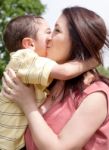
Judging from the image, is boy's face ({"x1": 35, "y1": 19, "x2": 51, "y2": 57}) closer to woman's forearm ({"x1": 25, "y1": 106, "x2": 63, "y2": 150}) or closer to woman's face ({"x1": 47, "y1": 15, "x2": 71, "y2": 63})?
woman's face ({"x1": 47, "y1": 15, "x2": 71, "y2": 63})

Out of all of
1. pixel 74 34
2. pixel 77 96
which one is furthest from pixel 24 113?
pixel 74 34

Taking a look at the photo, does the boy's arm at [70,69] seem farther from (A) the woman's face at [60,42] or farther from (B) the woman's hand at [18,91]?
(B) the woman's hand at [18,91]

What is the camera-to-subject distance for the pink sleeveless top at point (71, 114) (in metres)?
2.50

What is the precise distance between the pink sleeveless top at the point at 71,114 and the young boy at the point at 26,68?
0.40ft

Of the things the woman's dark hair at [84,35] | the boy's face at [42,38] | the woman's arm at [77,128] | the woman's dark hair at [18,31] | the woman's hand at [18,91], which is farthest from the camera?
the woman's dark hair at [18,31]

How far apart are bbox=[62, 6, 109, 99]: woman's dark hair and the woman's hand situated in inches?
8.0

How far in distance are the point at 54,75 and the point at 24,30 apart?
0.53m

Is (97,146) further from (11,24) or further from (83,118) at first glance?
(11,24)

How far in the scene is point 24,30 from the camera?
10.00 feet

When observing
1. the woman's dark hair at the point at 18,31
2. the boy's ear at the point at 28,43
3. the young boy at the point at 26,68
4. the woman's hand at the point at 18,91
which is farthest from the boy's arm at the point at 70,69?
the woman's dark hair at the point at 18,31

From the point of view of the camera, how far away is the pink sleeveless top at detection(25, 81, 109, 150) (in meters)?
2.50

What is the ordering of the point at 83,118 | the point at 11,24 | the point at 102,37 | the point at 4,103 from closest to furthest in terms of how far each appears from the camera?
1. the point at 83,118
2. the point at 102,37
3. the point at 4,103
4. the point at 11,24

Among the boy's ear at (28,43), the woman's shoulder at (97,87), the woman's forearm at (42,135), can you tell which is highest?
the woman's shoulder at (97,87)

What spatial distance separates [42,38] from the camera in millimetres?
2951
